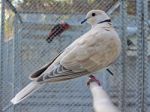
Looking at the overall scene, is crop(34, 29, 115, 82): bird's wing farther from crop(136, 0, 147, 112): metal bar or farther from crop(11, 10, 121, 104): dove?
crop(136, 0, 147, 112): metal bar

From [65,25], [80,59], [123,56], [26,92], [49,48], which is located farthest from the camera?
[49,48]

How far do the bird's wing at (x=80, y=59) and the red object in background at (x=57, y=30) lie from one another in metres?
2.04

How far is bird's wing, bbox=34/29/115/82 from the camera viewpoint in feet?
6.01

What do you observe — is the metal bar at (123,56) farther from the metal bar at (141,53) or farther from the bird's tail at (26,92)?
the bird's tail at (26,92)

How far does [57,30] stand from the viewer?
414 centimetres

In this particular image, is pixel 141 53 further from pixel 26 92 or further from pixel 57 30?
pixel 57 30

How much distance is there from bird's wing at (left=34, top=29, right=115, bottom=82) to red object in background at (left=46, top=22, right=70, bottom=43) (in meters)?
2.04

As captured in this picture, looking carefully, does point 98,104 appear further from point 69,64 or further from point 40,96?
point 40,96

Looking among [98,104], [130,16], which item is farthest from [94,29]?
[130,16]

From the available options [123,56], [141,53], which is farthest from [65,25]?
[141,53]

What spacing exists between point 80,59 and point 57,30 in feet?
7.21

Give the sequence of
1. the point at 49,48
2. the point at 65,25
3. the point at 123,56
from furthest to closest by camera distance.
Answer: the point at 49,48
the point at 65,25
the point at 123,56

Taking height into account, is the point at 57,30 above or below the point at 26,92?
below

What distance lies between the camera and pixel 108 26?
199 centimetres
